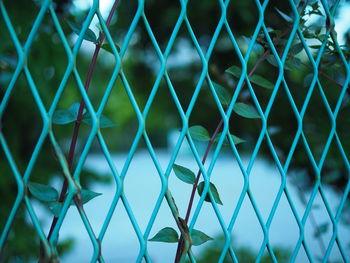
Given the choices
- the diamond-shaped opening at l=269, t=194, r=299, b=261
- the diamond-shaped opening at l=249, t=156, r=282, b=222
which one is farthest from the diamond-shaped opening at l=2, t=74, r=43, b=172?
the diamond-shaped opening at l=249, t=156, r=282, b=222

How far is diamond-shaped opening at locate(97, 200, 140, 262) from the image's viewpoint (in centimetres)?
557

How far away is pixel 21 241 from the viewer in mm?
2424

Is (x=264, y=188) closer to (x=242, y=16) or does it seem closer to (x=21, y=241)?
(x=242, y=16)

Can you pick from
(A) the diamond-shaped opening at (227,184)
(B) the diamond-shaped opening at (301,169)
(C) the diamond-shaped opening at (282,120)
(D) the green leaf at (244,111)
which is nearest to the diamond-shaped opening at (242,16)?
(C) the diamond-shaped opening at (282,120)

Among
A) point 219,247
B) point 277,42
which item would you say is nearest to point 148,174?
point 219,247

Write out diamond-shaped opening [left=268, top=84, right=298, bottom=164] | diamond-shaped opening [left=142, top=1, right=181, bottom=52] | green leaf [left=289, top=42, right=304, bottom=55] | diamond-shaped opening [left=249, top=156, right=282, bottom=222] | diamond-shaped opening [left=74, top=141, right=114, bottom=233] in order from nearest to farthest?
green leaf [left=289, top=42, right=304, bottom=55] < diamond-shaped opening [left=268, top=84, right=298, bottom=164] < diamond-shaped opening [left=142, top=1, right=181, bottom=52] < diamond-shaped opening [left=74, top=141, right=114, bottom=233] < diamond-shaped opening [left=249, top=156, right=282, bottom=222]

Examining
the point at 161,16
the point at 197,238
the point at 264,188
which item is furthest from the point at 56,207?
the point at 264,188

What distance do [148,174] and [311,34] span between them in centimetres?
1341

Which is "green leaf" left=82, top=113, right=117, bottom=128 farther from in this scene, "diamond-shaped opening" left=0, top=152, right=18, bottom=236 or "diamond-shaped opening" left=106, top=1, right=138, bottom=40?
"diamond-shaped opening" left=106, top=1, right=138, bottom=40

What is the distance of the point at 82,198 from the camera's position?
31.7 inches

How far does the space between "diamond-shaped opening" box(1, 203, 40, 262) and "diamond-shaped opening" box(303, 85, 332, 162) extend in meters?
1.70

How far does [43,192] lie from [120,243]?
5.73 metres

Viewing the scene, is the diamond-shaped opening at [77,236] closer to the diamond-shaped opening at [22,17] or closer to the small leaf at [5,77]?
the small leaf at [5,77]

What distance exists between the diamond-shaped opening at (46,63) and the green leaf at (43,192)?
5.25ft
